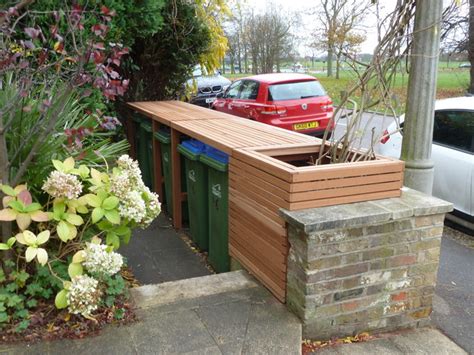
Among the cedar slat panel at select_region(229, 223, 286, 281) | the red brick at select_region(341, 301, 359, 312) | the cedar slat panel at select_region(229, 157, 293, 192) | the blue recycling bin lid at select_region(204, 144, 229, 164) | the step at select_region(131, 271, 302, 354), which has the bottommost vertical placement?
the step at select_region(131, 271, 302, 354)

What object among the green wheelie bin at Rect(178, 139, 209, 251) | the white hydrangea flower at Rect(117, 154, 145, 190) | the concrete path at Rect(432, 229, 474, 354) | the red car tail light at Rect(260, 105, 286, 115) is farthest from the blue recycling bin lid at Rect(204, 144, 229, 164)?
the red car tail light at Rect(260, 105, 286, 115)

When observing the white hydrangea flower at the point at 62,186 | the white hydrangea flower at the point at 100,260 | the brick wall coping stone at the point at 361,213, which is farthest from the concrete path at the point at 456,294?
the white hydrangea flower at the point at 62,186

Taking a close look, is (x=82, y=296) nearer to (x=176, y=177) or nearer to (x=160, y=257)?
(x=160, y=257)

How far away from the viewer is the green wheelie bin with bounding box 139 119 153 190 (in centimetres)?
640

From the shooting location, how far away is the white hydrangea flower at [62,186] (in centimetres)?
256

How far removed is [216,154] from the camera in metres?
4.09

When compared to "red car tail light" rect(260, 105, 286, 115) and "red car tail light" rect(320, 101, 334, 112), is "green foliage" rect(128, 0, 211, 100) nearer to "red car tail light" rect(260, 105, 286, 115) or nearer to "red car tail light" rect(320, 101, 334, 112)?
"red car tail light" rect(260, 105, 286, 115)

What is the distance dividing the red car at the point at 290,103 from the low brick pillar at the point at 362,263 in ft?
23.7

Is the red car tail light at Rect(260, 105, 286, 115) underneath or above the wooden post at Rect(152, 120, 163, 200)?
Result: above

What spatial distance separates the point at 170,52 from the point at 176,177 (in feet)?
10.5

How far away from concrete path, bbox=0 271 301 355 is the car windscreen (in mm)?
7509

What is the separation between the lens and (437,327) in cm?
319

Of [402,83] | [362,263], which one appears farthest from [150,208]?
[402,83]

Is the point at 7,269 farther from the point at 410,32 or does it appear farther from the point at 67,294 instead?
the point at 410,32
